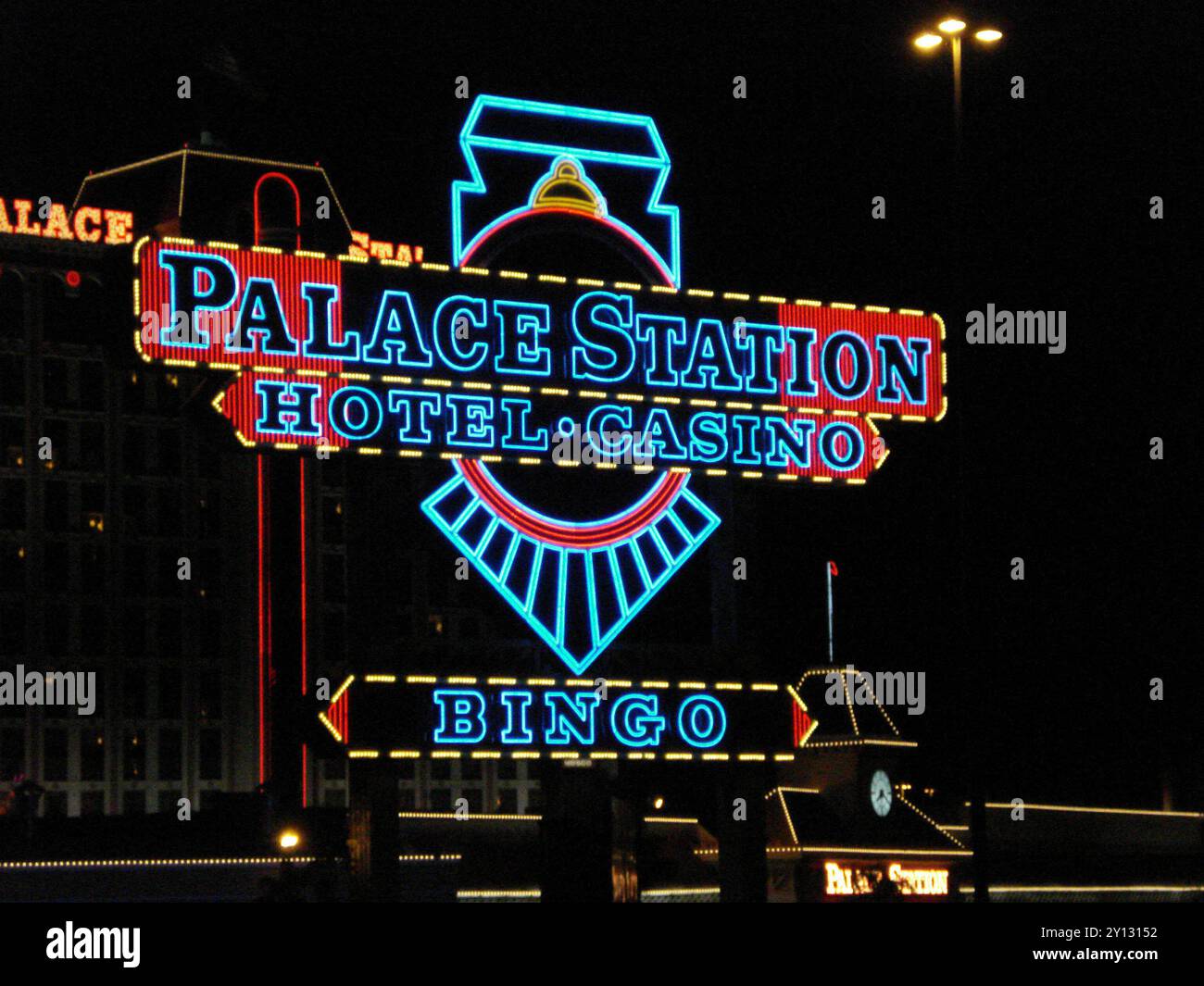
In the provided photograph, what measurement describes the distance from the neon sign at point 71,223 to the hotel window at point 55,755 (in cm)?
2676

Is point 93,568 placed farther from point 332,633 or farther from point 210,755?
point 332,633

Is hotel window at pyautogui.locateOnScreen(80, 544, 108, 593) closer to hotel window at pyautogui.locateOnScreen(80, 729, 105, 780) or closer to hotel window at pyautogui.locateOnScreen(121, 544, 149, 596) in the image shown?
hotel window at pyautogui.locateOnScreen(121, 544, 149, 596)

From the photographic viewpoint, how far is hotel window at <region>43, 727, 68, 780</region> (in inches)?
4272

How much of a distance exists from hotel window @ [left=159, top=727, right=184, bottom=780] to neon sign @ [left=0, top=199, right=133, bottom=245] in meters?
28.4

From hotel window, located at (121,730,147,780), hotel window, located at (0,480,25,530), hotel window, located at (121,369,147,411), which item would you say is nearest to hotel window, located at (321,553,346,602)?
hotel window, located at (121,369,147,411)

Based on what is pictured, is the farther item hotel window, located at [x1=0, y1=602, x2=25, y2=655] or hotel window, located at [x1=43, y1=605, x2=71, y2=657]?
hotel window, located at [x1=43, y1=605, x2=71, y2=657]

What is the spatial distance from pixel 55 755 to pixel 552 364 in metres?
88.8

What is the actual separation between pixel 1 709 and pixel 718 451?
285ft

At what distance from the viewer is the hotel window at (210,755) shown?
113 metres

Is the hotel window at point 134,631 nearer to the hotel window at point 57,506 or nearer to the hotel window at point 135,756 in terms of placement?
the hotel window at point 135,756

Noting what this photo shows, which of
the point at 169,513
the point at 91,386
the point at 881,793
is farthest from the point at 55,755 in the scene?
the point at 881,793

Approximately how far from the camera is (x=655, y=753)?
25781 mm

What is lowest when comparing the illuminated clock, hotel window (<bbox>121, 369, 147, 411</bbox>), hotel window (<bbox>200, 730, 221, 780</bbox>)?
hotel window (<bbox>200, 730, 221, 780</bbox>)

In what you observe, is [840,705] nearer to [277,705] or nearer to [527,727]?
[527,727]
